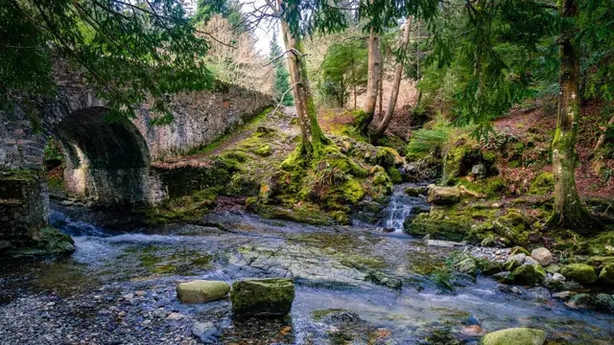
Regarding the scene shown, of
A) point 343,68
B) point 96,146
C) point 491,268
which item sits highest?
point 343,68

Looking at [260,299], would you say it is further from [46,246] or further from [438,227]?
[438,227]

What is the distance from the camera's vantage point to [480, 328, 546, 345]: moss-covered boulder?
11.6 ft

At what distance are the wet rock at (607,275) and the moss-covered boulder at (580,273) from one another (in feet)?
0.30

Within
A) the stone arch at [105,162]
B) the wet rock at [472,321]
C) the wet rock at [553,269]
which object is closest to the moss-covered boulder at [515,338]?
the wet rock at [472,321]

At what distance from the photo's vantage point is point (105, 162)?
12.4 m

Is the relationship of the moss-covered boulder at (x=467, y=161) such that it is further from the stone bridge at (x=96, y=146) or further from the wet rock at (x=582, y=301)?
the stone bridge at (x=96, y=146)

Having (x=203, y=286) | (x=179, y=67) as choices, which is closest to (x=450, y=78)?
(x=179, y=67)

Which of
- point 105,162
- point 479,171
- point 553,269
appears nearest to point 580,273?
point 553,269

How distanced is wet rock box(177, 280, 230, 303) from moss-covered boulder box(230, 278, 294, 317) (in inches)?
22.5

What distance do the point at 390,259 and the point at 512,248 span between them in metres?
2.43

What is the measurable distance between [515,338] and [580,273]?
3131 millimetres

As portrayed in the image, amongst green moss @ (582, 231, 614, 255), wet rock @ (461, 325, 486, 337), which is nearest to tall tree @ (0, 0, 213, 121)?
wet rock @ (461, 325, 486, 337)

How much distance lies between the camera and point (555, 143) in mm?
7375

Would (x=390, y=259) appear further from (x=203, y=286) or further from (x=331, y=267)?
(x=203, y=286)
